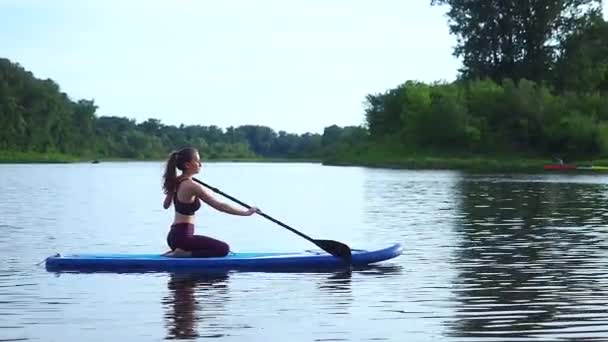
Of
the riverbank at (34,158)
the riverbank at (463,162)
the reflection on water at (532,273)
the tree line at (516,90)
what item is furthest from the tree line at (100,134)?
the reflection on water at (532,273)

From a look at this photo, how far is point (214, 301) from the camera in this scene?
38.6 feet

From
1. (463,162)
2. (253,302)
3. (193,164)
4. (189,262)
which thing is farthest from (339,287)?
(463,162)

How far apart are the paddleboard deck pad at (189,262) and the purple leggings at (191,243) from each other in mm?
194

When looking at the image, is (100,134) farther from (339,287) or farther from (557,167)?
(339,287)

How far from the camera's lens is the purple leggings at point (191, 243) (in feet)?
46.2

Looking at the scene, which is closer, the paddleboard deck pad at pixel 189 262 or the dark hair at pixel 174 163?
the dark hair at pixel 174 163

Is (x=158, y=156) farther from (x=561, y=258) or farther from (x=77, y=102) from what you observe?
(x=561, y=258)

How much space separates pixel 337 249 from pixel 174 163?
2.65 metres

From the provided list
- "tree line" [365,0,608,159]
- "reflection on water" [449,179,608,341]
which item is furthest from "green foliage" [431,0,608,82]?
"reflection on water" [449,179,608,341]

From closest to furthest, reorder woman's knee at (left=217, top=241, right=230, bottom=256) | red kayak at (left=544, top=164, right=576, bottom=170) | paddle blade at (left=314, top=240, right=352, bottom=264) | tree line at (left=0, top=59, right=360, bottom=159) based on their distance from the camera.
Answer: woman's knee at (left=217, top=241, right=230, bottom=256) < paddle blade at (left=314, top=240, right=352, bottom=264) < red kayak at (left=544, top=164, right=576, bottom=170) < tree line at (left=0, top=59, right=360, bottom=159)

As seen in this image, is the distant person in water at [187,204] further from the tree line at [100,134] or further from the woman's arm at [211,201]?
the tree line at [100,134]

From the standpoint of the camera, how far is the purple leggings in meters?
14.1

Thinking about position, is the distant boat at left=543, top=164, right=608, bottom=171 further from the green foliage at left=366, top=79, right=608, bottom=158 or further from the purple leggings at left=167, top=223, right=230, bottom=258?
the purple leggings at left=167, top=223, right=230, bottom=258

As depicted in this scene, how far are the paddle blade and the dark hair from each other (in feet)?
7.51
